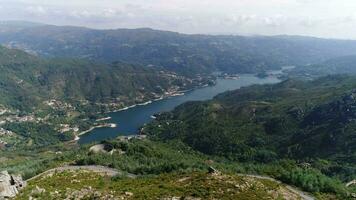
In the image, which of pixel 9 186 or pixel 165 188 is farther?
pixel 9 186

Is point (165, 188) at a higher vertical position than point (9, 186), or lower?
higher

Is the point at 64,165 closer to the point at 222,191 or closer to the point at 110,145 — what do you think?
the point at 110,145

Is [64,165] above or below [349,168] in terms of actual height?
above

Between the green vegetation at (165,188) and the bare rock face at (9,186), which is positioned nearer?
the green vegetation at (165,188)

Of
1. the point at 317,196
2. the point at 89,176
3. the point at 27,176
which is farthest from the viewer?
the point at 27,176

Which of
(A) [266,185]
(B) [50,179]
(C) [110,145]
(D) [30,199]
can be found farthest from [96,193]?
(C) [110,145]

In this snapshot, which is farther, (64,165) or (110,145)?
(110,145)

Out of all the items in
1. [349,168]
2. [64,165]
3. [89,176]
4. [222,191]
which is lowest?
[349,168]

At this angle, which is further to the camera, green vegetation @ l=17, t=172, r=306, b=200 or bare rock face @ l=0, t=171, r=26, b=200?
bare rock face @ l=0, t=171, r=26, b=200
